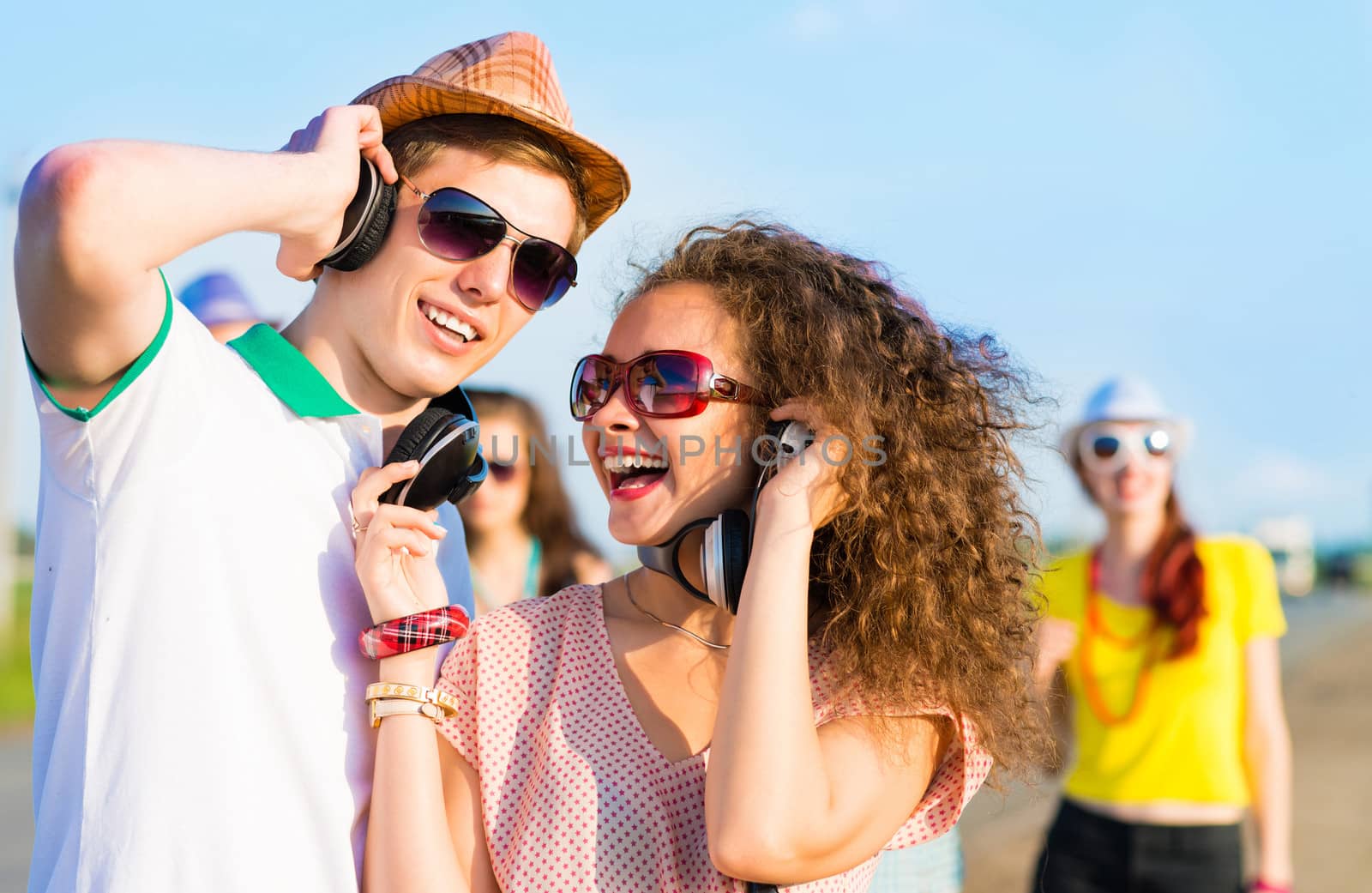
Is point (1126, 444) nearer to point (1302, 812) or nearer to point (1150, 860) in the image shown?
point (1150, 860)

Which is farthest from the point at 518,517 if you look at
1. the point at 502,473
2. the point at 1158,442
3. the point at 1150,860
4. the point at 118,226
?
the point at 118,226

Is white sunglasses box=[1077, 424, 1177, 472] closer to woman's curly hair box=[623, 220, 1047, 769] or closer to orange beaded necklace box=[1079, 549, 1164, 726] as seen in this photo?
orange beaded necklace box=[1079, 549, 1164, 726]

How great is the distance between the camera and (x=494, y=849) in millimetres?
2215

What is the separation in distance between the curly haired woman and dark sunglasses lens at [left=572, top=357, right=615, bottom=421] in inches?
0.4

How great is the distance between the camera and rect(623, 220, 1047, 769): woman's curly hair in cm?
242

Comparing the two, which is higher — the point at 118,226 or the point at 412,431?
the point at 118,226

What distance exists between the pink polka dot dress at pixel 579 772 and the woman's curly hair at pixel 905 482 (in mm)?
134

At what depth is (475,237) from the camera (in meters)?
2.41

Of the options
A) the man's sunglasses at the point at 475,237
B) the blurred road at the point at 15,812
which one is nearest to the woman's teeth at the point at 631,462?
the man's sunglasses at the point at 475,237

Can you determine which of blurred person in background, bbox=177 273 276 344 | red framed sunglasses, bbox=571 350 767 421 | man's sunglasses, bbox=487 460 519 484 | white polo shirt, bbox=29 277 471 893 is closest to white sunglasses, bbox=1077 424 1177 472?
man's sunglasses, bbox=487 460 519 484

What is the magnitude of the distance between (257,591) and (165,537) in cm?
17

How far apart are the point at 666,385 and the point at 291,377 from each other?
727 mm

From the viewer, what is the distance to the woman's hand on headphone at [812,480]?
229 cm

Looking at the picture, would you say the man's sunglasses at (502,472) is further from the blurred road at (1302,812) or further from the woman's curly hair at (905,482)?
the woman's curly hair at (905,482)
